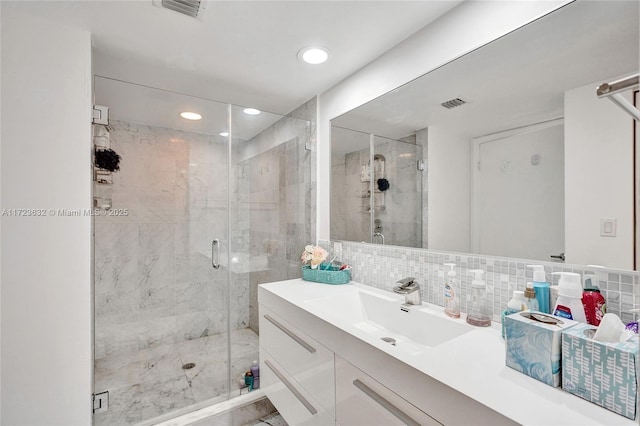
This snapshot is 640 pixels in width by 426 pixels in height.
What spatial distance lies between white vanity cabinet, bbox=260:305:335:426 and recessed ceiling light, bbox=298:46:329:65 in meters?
1.44

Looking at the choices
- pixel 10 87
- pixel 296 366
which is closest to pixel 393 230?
pixel 296 366

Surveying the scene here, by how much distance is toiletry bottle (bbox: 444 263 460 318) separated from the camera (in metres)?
1.17

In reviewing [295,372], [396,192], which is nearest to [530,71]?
[396,192]

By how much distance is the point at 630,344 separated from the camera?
61 centimetres

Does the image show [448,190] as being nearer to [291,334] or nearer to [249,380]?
[291,334]

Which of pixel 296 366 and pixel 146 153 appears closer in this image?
pixel 296 366

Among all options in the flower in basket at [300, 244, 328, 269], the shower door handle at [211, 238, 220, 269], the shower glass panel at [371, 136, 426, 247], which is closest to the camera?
the shower glass panel at [371, 136, 426, 247]

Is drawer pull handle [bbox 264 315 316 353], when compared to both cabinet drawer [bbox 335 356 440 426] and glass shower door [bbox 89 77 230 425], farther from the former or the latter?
glass shower door [bbox 89 77 230 425]

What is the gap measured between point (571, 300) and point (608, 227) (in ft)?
0.87

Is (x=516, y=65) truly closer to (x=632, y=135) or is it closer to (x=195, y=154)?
(x=632, y=135)

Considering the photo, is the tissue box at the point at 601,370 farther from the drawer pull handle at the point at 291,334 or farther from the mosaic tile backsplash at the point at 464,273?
the drawer pull handle at the point at 291,334

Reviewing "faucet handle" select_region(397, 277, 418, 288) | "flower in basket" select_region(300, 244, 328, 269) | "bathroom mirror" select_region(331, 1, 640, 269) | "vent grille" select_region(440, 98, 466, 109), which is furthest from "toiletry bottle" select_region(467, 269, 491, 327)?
"flower in basket" select_region(300, 244, 328, 269)

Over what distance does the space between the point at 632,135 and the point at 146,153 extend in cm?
243

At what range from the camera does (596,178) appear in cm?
88
